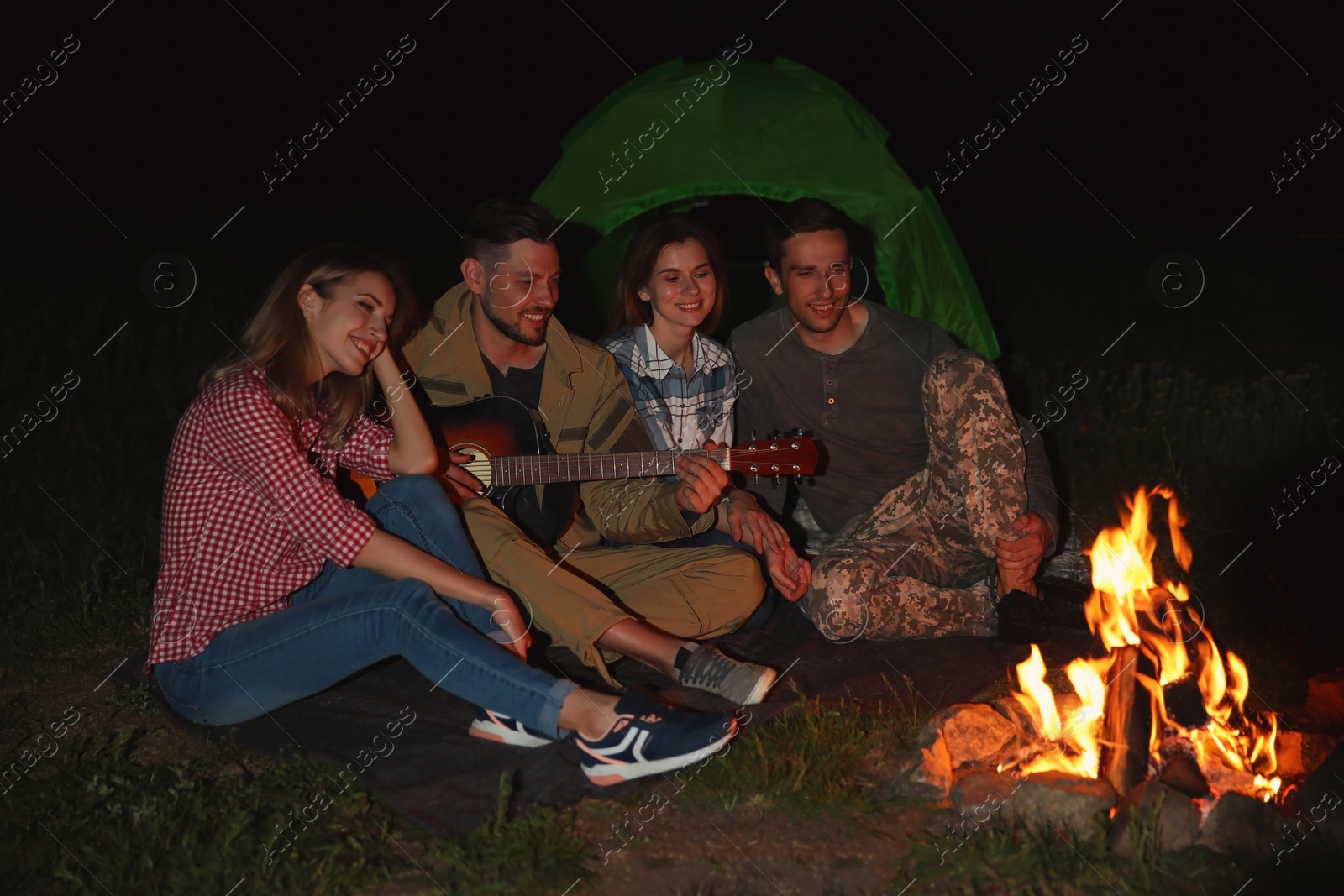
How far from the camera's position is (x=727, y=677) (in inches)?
135

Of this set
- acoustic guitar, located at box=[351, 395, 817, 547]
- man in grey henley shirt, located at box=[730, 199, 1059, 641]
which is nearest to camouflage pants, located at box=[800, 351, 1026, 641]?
man in grey henley shirt, located at box=[730, 199, 1059, 641]

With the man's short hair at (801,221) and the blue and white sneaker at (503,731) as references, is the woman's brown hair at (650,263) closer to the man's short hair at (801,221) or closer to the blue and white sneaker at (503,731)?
the man's short hair at (801,221)

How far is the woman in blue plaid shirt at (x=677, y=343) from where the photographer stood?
14.4 ft

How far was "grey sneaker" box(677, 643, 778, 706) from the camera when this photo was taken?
341cm

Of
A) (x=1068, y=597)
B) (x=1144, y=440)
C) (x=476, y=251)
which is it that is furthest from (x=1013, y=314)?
(x=476, y=251)

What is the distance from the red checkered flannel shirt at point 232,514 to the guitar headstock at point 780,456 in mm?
1472

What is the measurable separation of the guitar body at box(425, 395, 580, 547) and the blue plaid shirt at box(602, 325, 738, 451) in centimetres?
51

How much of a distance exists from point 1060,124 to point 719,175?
15389mm

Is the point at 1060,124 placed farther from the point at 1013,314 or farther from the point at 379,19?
the point at 379,19

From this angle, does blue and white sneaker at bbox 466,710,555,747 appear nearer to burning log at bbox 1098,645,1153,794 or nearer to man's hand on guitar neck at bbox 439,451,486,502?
man's hand on guitar neck at bbox 439,451,486,502

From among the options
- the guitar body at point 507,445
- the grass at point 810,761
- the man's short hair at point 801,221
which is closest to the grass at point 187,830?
the grass at point 810,761

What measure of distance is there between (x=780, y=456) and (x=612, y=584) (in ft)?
2.57

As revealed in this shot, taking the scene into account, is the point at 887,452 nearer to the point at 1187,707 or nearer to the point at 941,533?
the point at 941,533

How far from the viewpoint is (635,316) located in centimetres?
455
